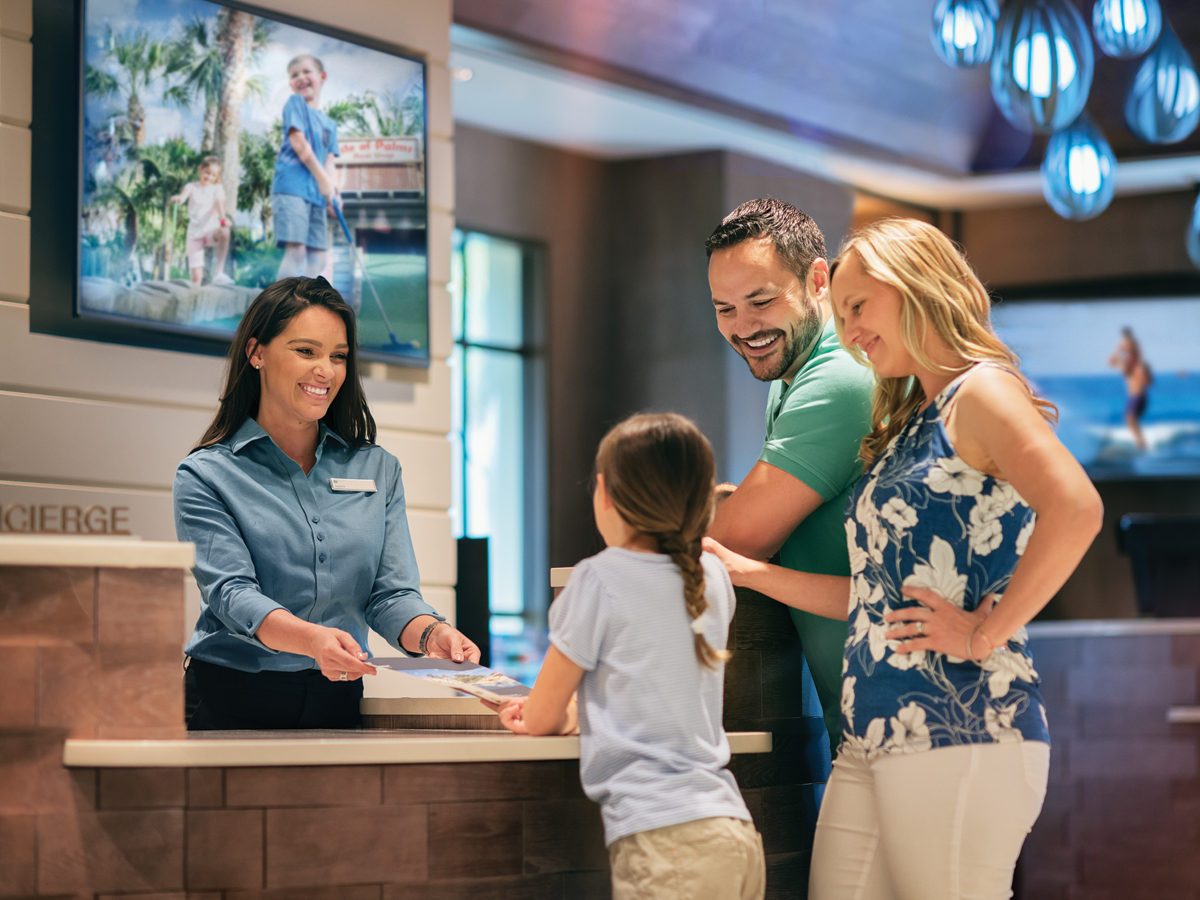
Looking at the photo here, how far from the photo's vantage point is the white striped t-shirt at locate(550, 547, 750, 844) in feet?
5.09

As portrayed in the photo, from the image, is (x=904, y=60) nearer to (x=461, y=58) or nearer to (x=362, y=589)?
(x=461, y=58)

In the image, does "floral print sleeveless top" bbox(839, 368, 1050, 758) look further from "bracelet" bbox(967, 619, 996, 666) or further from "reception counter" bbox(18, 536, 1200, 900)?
"reception counter" bbox(18, 536, 1200, 900)

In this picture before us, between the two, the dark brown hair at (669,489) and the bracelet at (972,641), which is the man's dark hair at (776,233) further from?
the bracelet at (972,641)

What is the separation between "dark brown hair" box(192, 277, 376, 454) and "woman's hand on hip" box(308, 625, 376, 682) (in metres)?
0.52

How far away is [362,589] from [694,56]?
5.38 m

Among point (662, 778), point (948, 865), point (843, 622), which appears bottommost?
point (948, 865)

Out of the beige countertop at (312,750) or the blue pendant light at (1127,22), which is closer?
the beige countertop at (312,750)

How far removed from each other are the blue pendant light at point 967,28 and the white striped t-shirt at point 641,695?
3.26m

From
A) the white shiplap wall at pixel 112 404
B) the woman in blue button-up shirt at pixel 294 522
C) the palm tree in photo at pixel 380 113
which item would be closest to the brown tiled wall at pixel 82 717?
the woman in blue button-up shirt at pixel 294 522

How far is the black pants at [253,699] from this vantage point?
7.14ft

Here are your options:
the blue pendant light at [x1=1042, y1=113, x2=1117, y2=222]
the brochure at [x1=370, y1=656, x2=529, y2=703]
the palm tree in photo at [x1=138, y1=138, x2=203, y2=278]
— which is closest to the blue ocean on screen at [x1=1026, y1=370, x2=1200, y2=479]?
the blue pendant light at [x1=1042, y1=113, x2=1117, y2=222]

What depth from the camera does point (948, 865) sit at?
5.35 ft

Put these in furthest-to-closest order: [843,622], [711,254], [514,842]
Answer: [711,254] → [843,622] → [514,842]

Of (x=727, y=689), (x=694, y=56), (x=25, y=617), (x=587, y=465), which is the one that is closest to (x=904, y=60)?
(x=694, y=56)
